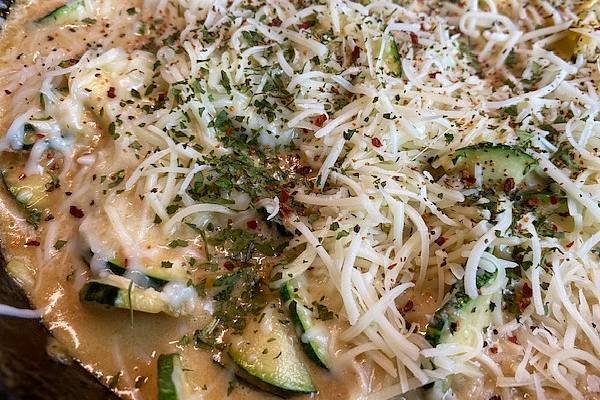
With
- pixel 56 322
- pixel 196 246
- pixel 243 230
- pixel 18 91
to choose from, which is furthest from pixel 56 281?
pixel 18 91

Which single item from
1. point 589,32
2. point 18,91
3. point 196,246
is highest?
point 589,32

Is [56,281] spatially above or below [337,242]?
below

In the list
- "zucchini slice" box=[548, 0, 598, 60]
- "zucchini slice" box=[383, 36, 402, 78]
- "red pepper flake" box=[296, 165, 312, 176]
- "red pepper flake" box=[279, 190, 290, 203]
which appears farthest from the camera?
"zucchini slice" box=[548, 0, 598, 60]

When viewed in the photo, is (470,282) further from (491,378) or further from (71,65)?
(71,65)

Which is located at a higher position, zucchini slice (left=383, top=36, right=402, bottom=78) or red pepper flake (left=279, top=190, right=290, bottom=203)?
zucchini slice (left=383, top=36, right=402, bottom=78)

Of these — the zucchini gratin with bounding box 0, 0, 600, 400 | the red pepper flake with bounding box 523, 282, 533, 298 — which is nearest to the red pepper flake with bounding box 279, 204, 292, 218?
the zucchini gratin with bounding box 0, 0, 600, 400

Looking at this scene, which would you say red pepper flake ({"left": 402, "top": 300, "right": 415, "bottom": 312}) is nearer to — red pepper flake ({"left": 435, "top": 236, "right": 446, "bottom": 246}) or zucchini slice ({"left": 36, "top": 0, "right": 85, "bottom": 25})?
red pepper flake ({"left": 435, "top": 236, "right": 446, "bottom": 246})
